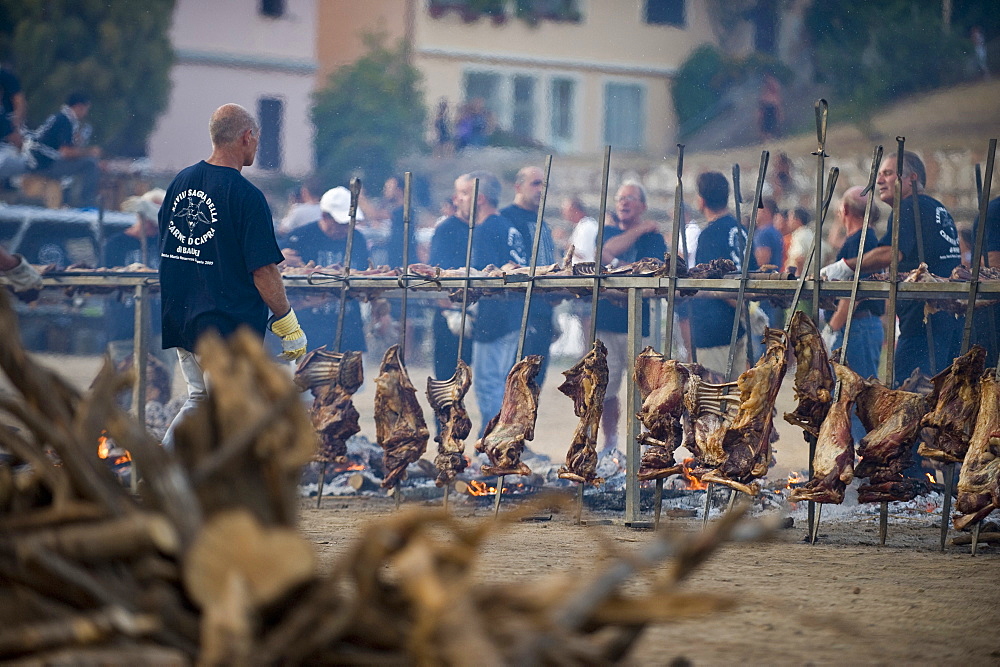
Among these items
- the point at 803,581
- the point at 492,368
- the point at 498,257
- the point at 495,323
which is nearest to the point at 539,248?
the point at 498,257

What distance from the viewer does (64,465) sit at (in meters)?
2.33

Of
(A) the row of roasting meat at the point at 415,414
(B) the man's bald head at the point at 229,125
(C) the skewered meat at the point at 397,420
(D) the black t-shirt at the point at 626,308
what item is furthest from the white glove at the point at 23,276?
(D) the black t-shirt at the point at 626,308

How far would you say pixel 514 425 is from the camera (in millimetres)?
7137

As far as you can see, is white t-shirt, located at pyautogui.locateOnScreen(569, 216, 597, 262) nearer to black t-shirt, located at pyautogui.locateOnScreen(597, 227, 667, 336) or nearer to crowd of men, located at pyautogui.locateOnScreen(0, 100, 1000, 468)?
crowd of men, located at pyautogui.locateOnScreen(0, 100, 1000, 468)

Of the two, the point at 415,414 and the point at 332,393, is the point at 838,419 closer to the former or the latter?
the point at 415,414

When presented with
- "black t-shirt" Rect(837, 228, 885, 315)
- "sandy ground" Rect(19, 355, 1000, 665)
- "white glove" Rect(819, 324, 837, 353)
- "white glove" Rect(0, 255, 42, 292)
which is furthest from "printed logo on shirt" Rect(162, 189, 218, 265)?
"white glove" Rect(819, 324, 837, 353)

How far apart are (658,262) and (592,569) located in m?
2.97

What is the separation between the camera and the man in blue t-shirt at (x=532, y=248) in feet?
31.8

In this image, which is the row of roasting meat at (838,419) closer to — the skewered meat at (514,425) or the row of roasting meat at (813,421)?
the row of roasting meat at (813,421)

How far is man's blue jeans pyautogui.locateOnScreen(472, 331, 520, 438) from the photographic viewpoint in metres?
10.0

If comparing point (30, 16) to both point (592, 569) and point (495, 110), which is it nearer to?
point (495, 110)

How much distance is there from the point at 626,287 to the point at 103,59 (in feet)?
53.6

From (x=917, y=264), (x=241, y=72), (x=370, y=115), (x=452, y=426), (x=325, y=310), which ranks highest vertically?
(x=241, y=72)

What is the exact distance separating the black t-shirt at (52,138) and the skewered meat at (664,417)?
440 inches
